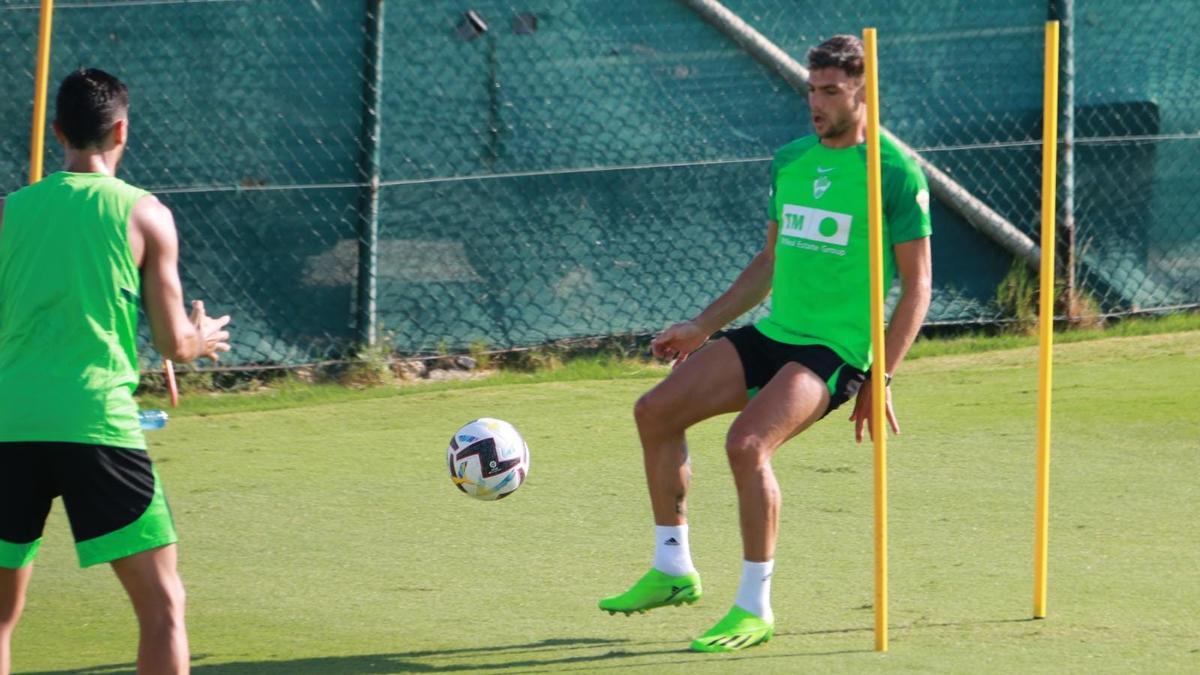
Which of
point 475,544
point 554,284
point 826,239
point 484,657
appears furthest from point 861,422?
point 554,284

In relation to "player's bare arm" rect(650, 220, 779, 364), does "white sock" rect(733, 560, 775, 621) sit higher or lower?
lower

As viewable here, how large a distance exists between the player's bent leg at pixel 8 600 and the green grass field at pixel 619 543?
0.79m

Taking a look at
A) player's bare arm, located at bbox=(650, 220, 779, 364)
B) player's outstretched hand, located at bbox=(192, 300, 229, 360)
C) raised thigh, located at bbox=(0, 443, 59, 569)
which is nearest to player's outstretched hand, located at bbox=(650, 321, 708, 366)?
player's bare arm, located at bbox=(650, 220, 779, 364)

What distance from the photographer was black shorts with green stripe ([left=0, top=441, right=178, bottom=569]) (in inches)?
162

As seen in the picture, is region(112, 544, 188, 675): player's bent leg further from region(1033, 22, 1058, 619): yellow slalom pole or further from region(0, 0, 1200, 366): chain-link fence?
region(0, 0, 1200, 366): chain-link fence

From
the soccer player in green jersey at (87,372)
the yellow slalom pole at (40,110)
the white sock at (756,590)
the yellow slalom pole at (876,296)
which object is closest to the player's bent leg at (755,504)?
the white sock at (756,590)

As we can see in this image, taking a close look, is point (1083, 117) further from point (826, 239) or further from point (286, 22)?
point (826, 239)

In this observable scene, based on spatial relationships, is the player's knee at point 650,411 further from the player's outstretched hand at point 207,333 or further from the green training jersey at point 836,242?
the player's outstretched hand at point 207,333

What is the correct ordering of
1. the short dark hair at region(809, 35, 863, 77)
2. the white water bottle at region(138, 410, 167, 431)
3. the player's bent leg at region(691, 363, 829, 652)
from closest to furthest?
the white water bottle at region(138, 410, 167, 431), the player's bent leg at region(691, 363, 829, 652), the short dark hair at region(809, 35, 863, 77)

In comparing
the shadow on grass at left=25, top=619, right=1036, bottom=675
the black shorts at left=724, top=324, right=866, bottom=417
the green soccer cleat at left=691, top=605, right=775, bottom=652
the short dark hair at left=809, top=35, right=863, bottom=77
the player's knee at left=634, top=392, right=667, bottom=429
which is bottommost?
the shadow on grass at left=25, top=619, right=1036, bottom=675

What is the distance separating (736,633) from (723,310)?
1.20 metres

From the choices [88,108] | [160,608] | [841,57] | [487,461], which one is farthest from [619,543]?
[88,108]

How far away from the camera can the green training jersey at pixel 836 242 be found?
5.24 metres

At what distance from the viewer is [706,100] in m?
9.95
